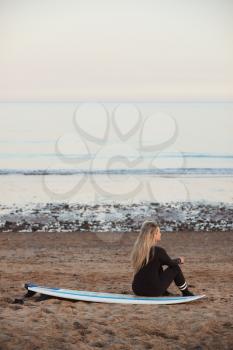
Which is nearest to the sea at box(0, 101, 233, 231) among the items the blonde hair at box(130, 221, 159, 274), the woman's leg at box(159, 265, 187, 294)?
the woman's leg at box(159, 265, 187, 294)

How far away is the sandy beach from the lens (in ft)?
19.9

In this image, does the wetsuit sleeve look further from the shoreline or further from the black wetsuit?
the shoreline

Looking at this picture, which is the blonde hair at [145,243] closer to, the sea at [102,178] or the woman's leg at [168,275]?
the woman's leg at [168,275]

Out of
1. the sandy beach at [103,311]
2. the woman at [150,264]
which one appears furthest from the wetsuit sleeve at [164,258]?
the sandy beach at [103,311]

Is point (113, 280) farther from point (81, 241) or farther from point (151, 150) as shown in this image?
point (151, 150)

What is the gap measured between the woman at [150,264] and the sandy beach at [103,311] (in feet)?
1.24

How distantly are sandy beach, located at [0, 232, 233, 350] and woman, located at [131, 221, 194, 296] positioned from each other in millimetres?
377

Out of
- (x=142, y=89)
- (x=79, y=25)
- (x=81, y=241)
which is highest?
(x=79, y=25)

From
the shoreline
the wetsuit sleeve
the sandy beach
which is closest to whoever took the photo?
the sandy beach

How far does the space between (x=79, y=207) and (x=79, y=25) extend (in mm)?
38389

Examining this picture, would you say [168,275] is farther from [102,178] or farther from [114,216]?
[102,178]

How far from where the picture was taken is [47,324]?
6.33 m

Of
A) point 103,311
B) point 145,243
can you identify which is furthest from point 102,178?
point 103,311

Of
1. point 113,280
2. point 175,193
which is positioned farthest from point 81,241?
point 175,193
